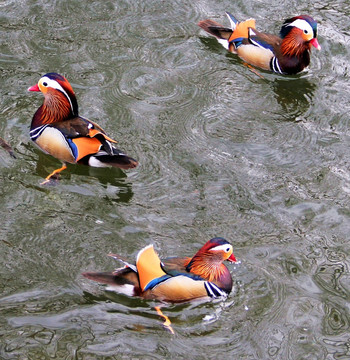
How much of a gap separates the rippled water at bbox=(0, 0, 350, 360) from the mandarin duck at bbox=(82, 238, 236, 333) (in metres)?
0.11

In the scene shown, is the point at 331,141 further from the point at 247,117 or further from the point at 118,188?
the point at 118,188

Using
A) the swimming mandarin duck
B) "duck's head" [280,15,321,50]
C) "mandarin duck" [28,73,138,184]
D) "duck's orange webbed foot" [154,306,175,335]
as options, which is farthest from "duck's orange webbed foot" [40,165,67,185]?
"duck's head" [280,15,321,50]

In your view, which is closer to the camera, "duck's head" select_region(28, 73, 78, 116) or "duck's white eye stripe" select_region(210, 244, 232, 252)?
"duck's white eye stripe" select_region(210, 244, 232, 252)

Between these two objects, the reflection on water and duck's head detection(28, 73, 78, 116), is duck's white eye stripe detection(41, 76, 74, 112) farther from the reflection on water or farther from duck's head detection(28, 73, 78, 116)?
the reflection on water

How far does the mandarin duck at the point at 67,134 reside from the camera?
6.51m

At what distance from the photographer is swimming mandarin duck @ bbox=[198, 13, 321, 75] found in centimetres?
830

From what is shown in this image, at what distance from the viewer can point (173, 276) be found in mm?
5230

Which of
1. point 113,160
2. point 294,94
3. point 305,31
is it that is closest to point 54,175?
point 113,160

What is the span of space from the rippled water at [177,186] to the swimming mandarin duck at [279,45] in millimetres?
150

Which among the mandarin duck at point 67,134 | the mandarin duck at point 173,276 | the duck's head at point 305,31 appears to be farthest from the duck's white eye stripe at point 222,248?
the duck's head at point 305,31

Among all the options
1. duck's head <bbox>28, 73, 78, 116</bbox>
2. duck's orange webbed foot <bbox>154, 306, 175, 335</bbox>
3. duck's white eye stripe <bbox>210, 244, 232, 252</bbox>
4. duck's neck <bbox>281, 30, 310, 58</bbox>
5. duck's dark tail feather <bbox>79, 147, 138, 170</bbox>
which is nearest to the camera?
duck's orange webbed foot <bbox>154, 306, 175, 335</bbox>

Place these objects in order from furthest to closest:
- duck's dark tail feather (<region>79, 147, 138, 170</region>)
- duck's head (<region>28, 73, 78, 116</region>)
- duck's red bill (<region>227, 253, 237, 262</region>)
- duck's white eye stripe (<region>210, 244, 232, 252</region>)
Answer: duck's head (<region>28, 73, 78, 116</region>)
duck's dark tail feather (<region>79, 147, 138, 170</region>)
duck's red bill (<region>227, 253, 237, 262</region>)
duck's white eye stripe (<region>210, 244, 232, 252</region>)

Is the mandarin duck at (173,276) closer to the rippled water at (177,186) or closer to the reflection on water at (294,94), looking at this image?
the rippled water at (177,186)

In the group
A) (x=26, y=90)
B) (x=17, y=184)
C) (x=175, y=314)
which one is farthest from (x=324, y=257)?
(x=26, y=90)
